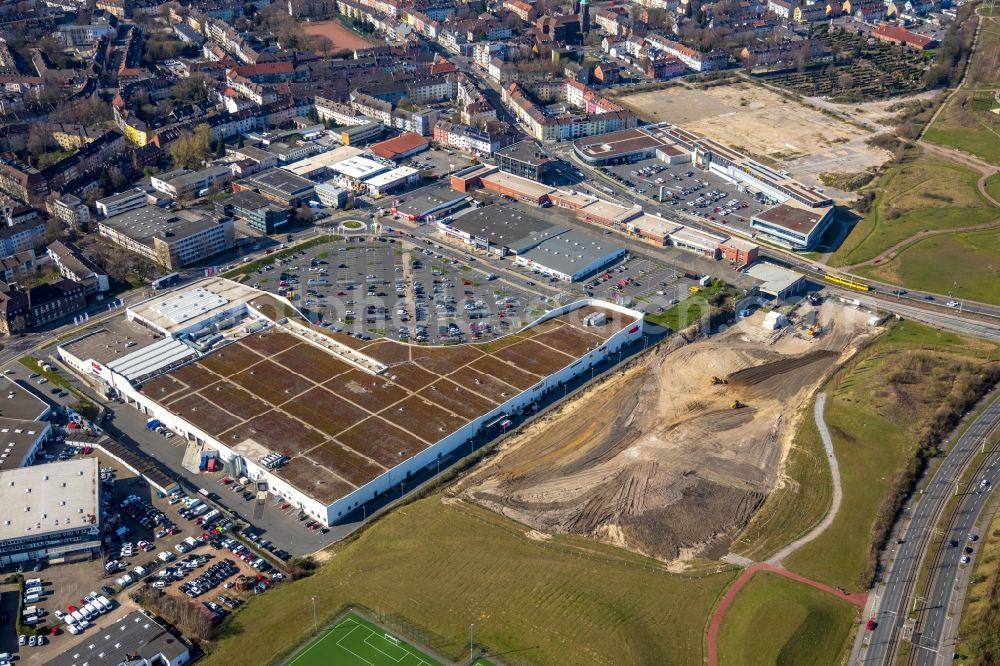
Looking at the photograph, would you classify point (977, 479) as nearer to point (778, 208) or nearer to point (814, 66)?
point (778, 208)

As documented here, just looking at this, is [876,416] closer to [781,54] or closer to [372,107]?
[372,107]

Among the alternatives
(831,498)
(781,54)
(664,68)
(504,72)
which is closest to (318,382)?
(831,498)

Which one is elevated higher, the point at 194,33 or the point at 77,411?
the point at 194,33

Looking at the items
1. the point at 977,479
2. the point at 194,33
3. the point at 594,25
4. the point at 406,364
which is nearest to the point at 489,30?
the point at 594,25

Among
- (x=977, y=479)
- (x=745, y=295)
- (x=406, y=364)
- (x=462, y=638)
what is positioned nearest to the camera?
(x=462, y=638)

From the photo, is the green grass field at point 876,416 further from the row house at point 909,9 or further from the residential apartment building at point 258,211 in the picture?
the row house at point 909,9

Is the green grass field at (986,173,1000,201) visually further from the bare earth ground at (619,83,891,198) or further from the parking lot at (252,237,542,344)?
the parking lot at (252,237,542,344)
